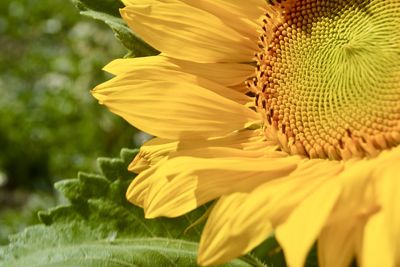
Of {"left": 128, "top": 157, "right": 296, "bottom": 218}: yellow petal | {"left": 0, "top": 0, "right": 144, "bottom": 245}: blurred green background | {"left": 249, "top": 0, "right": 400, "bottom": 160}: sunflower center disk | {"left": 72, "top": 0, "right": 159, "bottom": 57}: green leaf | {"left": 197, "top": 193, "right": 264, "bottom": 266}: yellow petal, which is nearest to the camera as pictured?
{"left": 197, "top": 193, "right": 264, "bottom": 266}: yellow petal

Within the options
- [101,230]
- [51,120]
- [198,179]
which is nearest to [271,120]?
[198,179]

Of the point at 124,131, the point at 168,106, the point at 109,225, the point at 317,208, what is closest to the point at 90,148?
the point at 124,131

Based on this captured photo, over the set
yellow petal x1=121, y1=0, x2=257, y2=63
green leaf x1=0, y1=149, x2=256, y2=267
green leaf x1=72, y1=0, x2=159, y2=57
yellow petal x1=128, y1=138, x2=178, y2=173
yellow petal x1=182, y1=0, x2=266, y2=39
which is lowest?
green leaf x1=0, y1=149, x2=256, y2=267

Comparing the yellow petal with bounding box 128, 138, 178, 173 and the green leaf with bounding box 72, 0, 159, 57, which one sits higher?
the green leaf with bounding box 72, 0, 159, 57

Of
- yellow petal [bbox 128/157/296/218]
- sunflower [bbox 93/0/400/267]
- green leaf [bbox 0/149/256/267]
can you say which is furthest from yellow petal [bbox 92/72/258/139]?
green leaf [bbox 0/149/256/267]

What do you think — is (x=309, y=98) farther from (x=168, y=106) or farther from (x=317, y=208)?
(x=317, y=208)

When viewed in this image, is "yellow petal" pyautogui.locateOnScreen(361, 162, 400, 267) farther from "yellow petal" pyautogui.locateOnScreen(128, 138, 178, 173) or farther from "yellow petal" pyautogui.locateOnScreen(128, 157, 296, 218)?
"yellow petal" pyautogui.locateOnScreen(128, 138, 178, 173)

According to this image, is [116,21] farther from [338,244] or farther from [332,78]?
[338,244]
